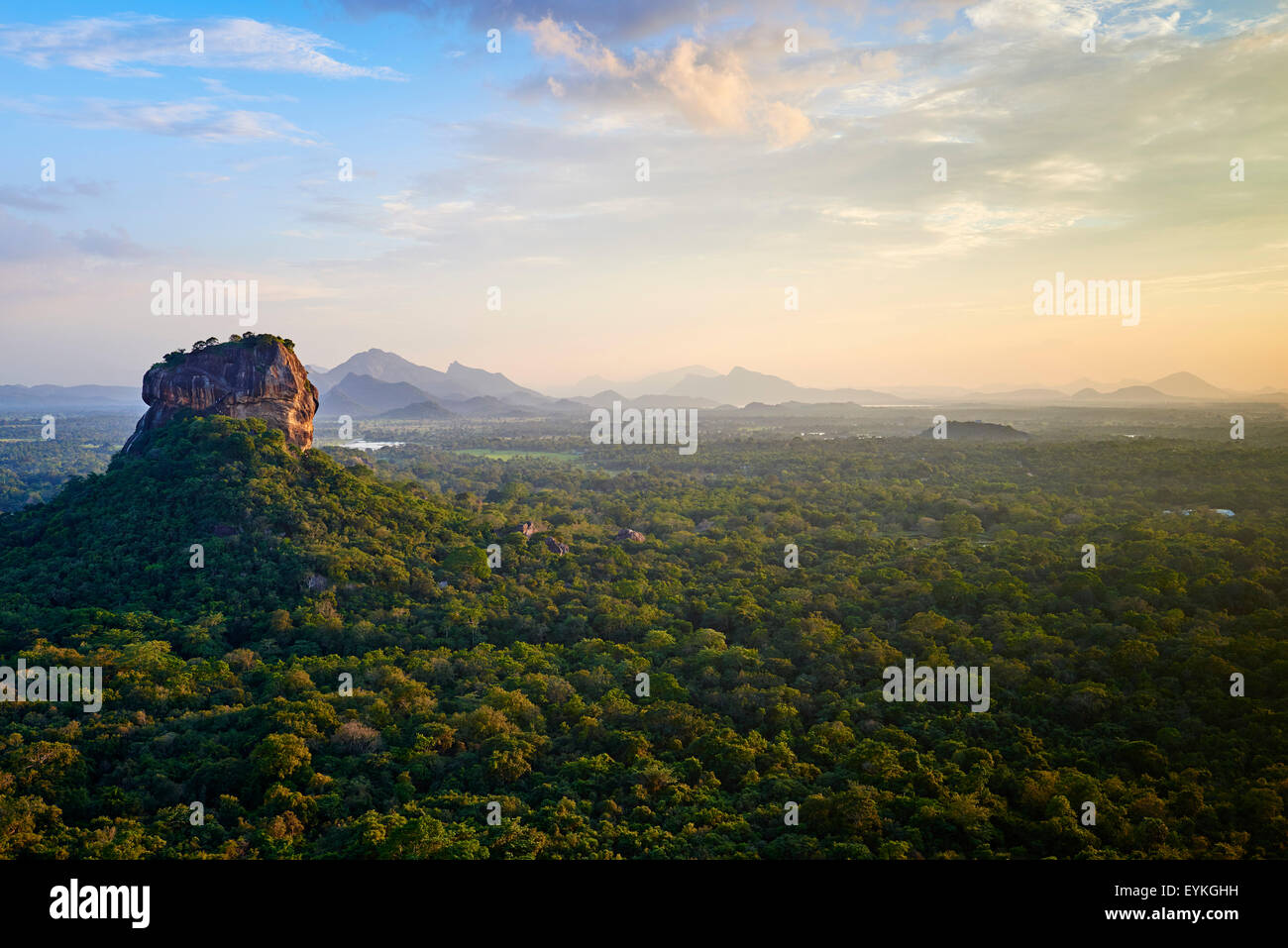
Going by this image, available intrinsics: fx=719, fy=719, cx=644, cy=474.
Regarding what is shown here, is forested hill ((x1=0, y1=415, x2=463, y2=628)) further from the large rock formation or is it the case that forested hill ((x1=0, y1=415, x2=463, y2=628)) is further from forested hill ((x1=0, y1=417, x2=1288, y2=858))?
the large rock formation

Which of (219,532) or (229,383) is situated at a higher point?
(229,383)

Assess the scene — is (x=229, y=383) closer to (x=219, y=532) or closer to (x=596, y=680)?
(x=219, y=532)

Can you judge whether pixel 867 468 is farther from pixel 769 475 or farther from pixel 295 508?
pixel 295 508

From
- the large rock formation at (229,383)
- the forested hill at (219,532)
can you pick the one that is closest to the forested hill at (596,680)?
the forested hill at (219,532)

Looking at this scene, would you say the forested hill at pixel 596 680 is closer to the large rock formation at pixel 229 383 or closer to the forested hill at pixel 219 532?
the forested hill at pixel 219 532

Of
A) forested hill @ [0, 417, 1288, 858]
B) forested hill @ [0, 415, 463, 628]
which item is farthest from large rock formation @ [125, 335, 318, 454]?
forested hill @ [0, 417, 1288, 858]

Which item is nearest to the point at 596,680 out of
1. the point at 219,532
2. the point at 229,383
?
the point at 219,532
